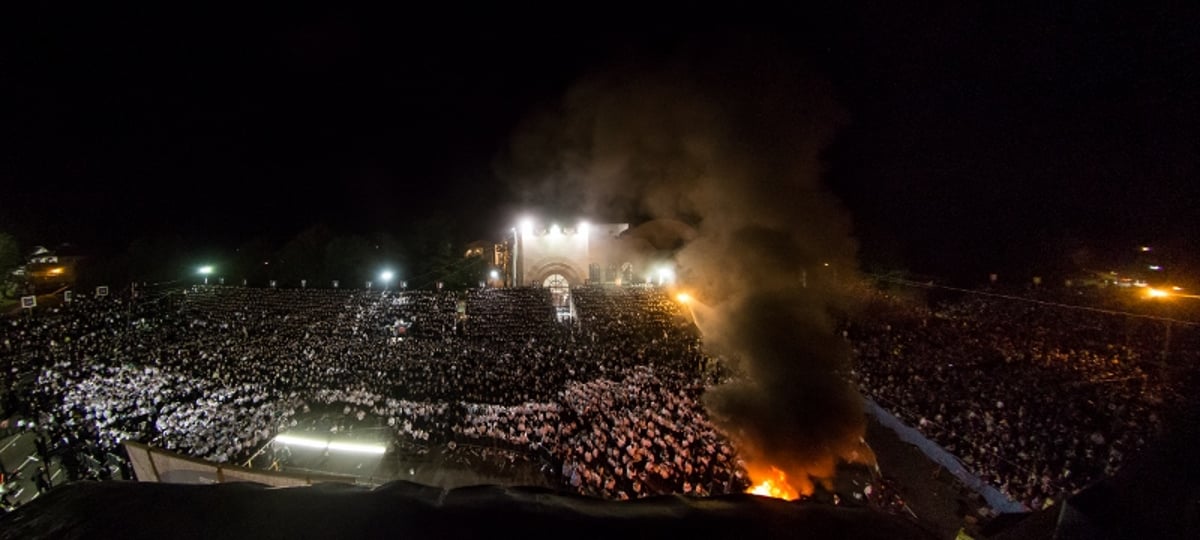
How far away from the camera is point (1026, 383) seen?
11211mm

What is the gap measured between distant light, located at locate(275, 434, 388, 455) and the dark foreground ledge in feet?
30.4

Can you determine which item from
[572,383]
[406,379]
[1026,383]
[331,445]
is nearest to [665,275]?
[572,383]

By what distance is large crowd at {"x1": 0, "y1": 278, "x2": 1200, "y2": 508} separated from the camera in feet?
29.4

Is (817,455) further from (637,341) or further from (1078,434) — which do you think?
(637,341)

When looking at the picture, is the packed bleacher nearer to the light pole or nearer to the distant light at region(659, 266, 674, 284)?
the distant light at region(659, 266, 674, 284)

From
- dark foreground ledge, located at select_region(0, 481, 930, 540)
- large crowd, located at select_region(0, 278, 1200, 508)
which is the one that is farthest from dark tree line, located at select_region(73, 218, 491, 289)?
dark foreground ledge, located at select_region(0, 481, 930, 540)

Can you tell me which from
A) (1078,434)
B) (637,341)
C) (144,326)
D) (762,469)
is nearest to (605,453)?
(762,469)

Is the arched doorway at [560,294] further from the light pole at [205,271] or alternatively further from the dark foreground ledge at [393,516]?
the light pole at [205,271]

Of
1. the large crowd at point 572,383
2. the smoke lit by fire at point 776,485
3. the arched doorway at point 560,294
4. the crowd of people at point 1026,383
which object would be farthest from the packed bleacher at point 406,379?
the crowd of people at point 1026,383

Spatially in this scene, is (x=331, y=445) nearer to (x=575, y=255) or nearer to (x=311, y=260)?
(x=575, y=255)

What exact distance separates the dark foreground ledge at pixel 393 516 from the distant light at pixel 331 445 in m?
9.27

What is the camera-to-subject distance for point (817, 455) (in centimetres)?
891

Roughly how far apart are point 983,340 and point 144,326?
3128 cm

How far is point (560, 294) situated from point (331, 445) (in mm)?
15225
